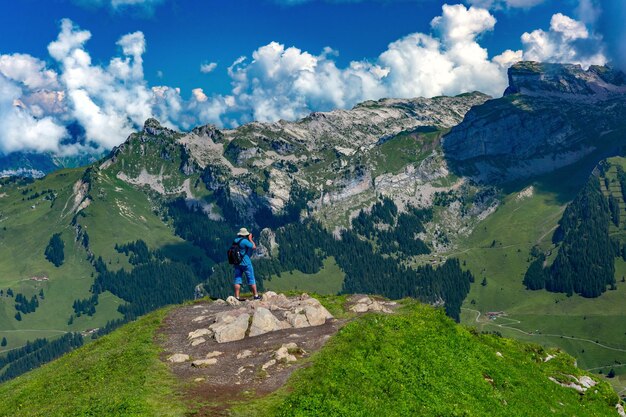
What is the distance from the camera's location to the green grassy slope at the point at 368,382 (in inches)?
1179

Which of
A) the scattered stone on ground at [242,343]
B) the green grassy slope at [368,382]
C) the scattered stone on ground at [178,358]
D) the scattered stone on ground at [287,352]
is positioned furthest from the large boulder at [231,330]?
the scattered stone on ground at [287,352]

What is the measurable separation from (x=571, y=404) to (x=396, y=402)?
55.3 ft

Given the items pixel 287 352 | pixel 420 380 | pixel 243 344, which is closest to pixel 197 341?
pixel 243 344

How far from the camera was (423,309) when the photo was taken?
48.0 meters

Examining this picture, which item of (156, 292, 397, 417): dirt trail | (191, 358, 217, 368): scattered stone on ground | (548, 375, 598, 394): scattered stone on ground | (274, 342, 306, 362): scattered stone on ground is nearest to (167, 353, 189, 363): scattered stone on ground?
(156, 292, 397, 417): dirt trail

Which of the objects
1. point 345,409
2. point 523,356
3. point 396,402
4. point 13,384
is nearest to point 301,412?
point 345,409

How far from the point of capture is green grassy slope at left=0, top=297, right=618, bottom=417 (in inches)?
1179

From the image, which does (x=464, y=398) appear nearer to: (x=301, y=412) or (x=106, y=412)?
(x=301, y=412)

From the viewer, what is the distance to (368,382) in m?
32.1

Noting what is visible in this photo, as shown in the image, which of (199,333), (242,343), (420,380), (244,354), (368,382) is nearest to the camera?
(368,382)

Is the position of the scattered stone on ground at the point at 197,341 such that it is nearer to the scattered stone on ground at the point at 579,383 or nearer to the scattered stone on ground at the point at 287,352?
the scattered stone on ground at the point at 287,352

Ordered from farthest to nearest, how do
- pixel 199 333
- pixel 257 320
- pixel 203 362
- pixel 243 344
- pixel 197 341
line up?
pixel 257 320, pixel 199 333, pixel 197 341, pixel 243 344, pixel 203 362

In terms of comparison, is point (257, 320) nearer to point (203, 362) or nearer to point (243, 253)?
point (203, 362)

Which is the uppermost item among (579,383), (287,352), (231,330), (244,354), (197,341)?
(231,330)
